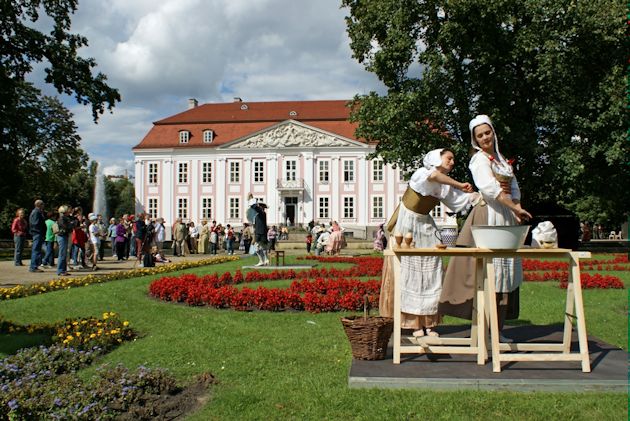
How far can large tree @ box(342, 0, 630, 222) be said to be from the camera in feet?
75.8

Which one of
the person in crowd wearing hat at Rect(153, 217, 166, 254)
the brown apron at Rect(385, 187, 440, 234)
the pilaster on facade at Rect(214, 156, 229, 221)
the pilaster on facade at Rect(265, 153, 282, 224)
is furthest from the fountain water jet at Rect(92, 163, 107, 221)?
the brown apron at Rect(385, 187, 440, 234)

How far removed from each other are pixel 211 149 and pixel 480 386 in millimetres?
59402

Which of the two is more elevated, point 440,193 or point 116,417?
point 440,193

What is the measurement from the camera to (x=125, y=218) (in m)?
22.5

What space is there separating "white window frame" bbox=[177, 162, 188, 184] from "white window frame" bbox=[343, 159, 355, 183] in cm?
1696

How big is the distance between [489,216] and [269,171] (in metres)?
56.0

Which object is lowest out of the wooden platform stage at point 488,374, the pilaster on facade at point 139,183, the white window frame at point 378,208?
the wooden platform stage at point 488,374

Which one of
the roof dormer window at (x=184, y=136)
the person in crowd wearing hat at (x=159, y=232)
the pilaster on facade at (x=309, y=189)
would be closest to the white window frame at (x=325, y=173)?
the pilaster on facade at (x=309, y=189)

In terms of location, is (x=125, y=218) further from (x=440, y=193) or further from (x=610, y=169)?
(x=610, y=169)

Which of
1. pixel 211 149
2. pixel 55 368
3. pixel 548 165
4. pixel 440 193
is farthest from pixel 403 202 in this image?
pixel 211 149

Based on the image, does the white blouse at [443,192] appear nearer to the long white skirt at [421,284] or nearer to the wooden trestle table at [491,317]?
the long white skirt at [421,284]

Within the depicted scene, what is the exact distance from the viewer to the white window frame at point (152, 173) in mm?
63144

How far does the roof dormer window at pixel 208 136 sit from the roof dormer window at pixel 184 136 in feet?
6.04

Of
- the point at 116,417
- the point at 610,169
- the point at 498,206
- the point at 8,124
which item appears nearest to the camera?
the point at 116,417
